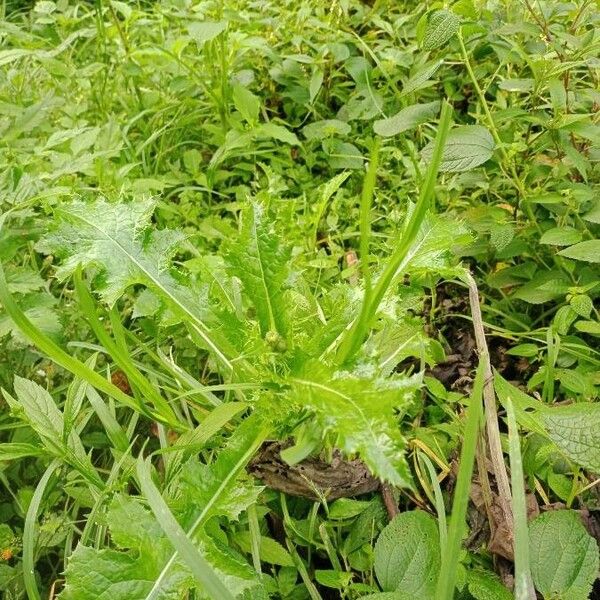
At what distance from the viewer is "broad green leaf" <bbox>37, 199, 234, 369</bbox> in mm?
1229

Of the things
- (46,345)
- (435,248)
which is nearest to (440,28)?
(435,248)

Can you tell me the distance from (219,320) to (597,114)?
990 millimetres

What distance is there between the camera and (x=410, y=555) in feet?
3.53

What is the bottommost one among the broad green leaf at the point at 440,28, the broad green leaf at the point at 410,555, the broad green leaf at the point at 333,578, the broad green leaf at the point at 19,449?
the broad green leaf at the point at 333,578

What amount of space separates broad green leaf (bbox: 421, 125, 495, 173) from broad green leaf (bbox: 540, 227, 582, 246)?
0.21 m

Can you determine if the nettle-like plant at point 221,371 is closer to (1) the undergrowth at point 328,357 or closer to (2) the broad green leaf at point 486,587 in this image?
(1) the undergrowth at point 328,357

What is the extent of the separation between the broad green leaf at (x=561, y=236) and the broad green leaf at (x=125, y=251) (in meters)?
0.72

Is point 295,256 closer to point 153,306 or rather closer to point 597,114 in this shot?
point 153,306

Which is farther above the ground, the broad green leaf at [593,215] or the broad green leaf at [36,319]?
the broad green leaf at [593,215]

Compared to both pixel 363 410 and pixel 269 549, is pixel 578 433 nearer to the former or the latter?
pixel 363 410

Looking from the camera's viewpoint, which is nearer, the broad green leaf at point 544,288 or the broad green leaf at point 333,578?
the broad green leaf at point 333,578

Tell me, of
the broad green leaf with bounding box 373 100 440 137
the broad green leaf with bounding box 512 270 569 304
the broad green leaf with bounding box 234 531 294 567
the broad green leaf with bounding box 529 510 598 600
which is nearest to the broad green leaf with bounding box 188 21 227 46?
the broad green leaf with bounding box 373 100 440 137

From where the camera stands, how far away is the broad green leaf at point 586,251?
1.36 meters

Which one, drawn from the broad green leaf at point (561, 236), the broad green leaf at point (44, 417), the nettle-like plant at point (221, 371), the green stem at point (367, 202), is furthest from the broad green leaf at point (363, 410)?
the broad green leaf at point (561, 236)
